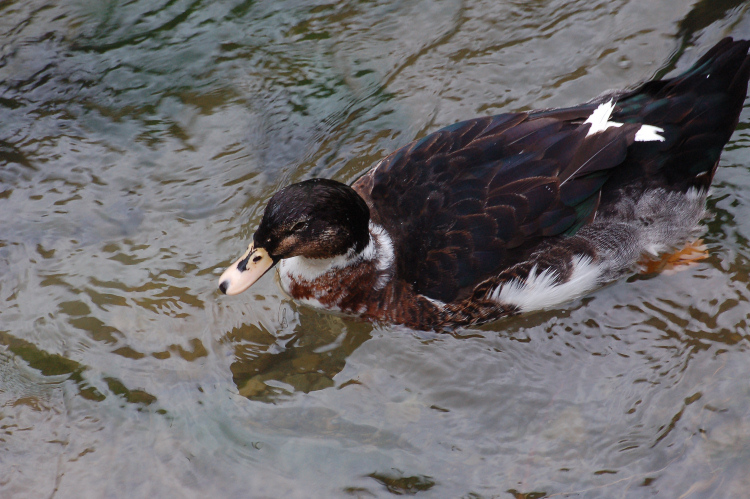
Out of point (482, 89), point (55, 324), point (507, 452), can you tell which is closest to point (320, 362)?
point (507, 452)

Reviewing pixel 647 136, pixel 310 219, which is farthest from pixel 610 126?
pixel 310 219

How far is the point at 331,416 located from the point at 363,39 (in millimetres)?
3635

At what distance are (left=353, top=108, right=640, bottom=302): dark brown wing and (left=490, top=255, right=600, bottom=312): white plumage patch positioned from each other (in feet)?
0.68

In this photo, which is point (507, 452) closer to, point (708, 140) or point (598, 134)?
point (598, 134)

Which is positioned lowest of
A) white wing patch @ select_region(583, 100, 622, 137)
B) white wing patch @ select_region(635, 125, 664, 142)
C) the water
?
the water

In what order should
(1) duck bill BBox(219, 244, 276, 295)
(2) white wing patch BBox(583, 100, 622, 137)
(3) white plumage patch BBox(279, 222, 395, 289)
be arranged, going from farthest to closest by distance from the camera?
(3) white plumage patch BBox(279, 222, 395, 289) < (2) white wing patch BBox(583, 100, 622, 137) < (1) duck bill BBox(219, 244, 276, 295)

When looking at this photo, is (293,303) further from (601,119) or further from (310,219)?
(601,119)

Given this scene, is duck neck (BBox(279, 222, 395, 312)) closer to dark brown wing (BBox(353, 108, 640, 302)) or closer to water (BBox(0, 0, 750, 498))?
dark brown wing (BBox(353, 108, 640, 302))

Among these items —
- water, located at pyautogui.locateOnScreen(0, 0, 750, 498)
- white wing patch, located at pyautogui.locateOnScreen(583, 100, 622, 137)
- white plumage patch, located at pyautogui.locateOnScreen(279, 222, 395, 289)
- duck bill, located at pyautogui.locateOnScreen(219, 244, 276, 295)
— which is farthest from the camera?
white plumage patch, located at pyautogui.locateOnScreen(279, 222, 395, 289)

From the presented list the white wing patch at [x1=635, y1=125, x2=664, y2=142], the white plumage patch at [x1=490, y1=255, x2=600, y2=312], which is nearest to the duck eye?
the white plumage patch at [x1=490, y1=255, x2=600, y2=312]

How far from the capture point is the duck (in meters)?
4.38

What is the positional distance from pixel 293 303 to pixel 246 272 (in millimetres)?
799

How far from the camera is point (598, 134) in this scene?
4.50m

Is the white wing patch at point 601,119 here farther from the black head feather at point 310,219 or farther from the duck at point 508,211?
the black head feather at point 310,219
